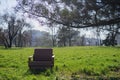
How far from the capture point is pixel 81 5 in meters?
10.7

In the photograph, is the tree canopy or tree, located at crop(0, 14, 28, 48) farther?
tree, located at crop(0, 14, 28, 48)

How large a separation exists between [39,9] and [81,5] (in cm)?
151

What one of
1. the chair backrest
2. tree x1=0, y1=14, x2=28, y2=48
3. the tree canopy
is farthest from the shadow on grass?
tree x1=0, y1=14, x2=28, y2=48

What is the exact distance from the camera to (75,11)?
431 inches

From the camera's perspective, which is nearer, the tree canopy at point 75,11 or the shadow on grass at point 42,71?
the tree canopy at point 75,11

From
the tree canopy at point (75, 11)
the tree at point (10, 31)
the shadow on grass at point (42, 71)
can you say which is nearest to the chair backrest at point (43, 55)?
the shadow on grass at point (42, 71)

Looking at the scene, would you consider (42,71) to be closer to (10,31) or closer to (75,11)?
(75,11)

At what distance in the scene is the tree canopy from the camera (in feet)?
34.6

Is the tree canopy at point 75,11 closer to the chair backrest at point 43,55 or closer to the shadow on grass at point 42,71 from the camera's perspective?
the shadow on grass at point 42,71

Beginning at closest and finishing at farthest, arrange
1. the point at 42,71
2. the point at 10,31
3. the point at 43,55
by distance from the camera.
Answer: the point at 42,71 → the point at 43,55 → the point at 10,31

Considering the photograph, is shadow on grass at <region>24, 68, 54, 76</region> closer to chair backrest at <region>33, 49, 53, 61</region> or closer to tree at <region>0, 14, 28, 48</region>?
chair backrest at <region>33, 49, 53, 61</region>

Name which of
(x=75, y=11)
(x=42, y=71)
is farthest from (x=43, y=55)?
(x=75, y=11)

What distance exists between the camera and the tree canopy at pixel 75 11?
10.6m

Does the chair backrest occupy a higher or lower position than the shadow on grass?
higher
